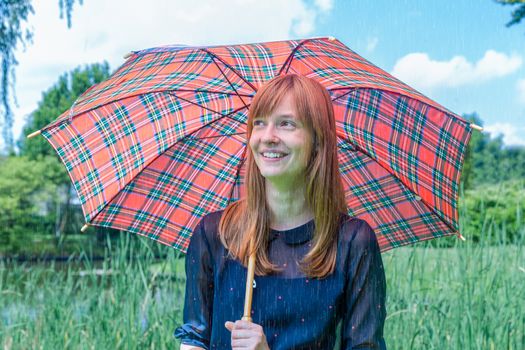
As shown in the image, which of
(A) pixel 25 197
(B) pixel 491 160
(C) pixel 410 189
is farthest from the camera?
(B) pixel 491 160

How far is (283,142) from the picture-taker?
6.28ft

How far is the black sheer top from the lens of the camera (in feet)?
6.28

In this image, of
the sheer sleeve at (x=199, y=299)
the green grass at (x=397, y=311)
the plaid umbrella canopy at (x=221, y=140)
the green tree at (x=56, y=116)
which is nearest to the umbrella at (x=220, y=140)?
the plaid umbrella canopy at (x=221, y=140)

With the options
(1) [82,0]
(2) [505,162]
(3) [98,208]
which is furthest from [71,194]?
(3) [98,208]

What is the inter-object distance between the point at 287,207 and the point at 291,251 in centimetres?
13

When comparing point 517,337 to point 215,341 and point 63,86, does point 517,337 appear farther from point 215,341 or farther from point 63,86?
point 63,86

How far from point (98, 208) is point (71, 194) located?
11.2 metres

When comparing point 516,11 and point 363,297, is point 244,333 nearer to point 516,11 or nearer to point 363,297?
point 363,297

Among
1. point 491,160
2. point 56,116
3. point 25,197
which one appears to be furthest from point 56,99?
point 491,160

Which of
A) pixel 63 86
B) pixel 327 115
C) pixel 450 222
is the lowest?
pixel 450 222

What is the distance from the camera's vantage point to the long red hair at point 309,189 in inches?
75.6

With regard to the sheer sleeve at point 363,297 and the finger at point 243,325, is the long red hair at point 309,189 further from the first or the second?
the finger at point 243,325

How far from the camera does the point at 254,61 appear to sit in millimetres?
2094

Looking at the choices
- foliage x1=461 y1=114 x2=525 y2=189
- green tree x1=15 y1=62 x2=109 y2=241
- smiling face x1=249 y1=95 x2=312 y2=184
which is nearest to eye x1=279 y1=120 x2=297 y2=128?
smiling face x1=249 y1=95 x2=312 y2=184
